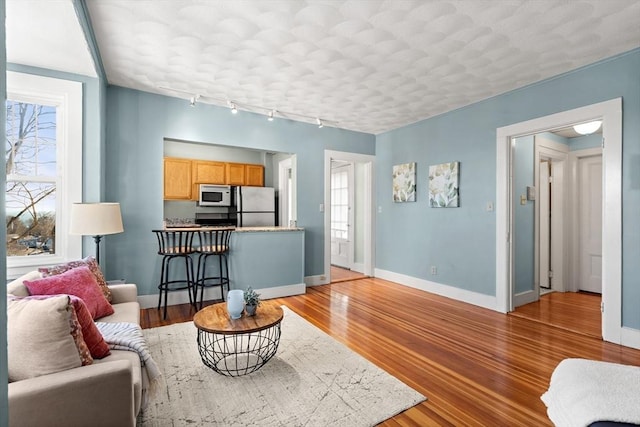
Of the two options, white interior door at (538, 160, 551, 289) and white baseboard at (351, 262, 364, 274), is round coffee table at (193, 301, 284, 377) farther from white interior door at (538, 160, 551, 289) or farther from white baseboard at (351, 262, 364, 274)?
white interior door at (538, 160, 551, 289)

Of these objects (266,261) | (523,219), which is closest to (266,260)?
(266,261)

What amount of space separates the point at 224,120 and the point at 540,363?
4.34m

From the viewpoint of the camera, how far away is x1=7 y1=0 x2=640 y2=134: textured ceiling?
224 cm

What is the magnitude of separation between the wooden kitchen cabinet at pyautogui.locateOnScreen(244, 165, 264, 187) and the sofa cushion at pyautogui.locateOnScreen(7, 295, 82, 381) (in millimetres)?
5405

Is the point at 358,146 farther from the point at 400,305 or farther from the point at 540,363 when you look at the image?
the point at 540,363

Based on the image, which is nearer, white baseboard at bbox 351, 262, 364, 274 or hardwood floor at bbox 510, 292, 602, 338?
hardwood floor at bbox 510, 292, 602, 338

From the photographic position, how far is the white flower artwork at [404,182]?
5004 mm

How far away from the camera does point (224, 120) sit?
432 cm

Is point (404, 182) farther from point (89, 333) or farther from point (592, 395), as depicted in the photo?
point (89, 333)

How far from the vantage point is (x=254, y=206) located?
6199 mm

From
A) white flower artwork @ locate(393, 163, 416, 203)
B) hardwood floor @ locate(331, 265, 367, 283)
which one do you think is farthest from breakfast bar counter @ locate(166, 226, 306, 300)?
white flower artwork @ locate(393, 163, 416, 203)

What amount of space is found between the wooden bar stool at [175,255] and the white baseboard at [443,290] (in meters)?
3.20

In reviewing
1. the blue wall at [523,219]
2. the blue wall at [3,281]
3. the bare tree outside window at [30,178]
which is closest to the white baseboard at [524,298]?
the blue wall at [523,219]

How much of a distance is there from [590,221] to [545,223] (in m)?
0.64
